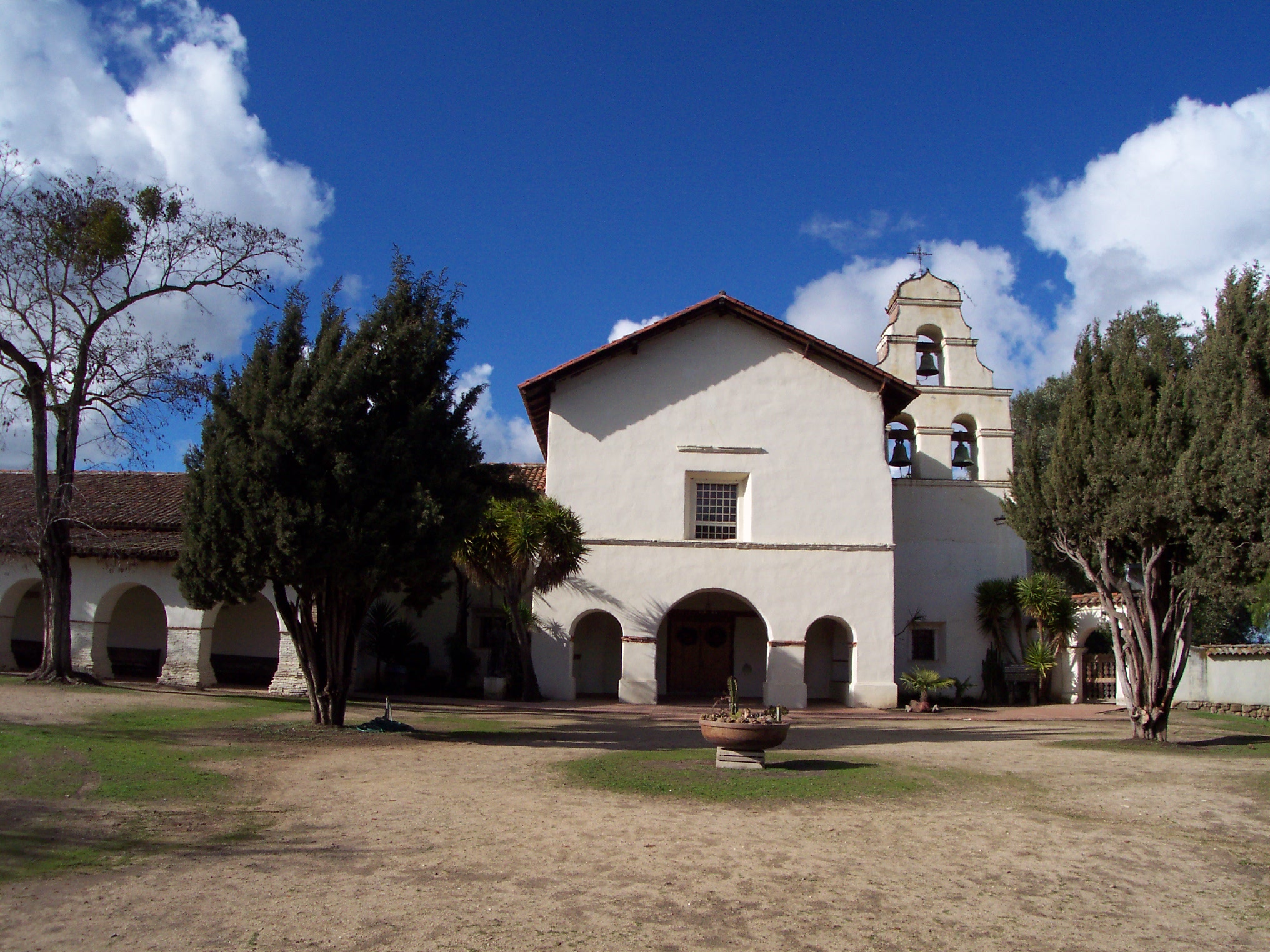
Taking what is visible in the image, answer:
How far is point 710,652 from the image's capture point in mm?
23141

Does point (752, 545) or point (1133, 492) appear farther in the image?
point (752, 545)

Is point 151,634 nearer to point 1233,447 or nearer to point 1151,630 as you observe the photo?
point 1151,630

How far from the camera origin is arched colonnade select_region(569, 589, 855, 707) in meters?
22.4

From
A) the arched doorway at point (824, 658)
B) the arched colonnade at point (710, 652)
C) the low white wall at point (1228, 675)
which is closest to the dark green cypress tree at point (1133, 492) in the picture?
the low white wall at point (1228, 675)

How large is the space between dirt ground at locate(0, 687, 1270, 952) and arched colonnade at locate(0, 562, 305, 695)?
960cm

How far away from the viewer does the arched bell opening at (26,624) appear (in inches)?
805

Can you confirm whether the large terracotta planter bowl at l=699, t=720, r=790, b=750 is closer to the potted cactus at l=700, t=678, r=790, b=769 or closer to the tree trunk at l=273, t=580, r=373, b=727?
the potted cactus at l=700, t=678, r=790, b=769

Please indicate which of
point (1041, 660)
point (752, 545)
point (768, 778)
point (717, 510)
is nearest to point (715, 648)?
point (752, 545)

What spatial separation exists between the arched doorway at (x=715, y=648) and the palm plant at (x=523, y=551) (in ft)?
13.8

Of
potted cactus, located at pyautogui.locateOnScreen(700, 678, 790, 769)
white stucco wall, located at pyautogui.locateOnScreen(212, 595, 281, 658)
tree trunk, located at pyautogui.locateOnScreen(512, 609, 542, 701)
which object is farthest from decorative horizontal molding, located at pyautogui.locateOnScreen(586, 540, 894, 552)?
potted cactus, located at pyautogui.locateOnScreen(700, 678, 790, 769)

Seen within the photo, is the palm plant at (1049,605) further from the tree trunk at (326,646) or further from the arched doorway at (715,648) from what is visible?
the tree trunk at (326,646)

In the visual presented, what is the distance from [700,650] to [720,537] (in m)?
3.22

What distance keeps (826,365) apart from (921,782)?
13620mm

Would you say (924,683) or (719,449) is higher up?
(719,449)
